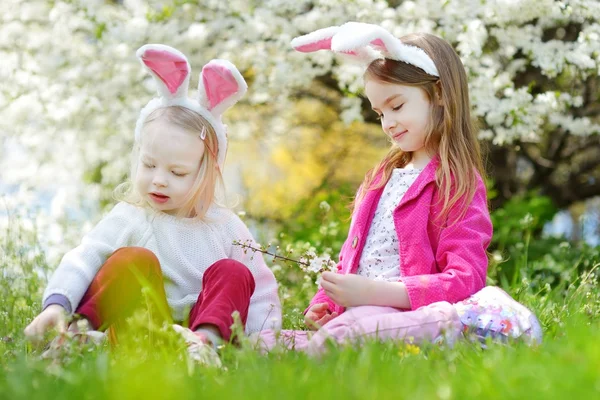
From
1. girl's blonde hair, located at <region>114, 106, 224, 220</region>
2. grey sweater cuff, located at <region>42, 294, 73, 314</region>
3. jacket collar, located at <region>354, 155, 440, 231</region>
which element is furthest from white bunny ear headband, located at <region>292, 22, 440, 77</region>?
grey sweater cuff, located at <region>42, 294, 73, 314</region>

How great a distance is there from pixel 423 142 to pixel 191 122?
2.69 ft

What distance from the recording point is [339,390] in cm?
161

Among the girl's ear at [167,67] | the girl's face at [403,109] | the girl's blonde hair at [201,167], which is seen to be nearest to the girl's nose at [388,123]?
the girl's face at [403,109]

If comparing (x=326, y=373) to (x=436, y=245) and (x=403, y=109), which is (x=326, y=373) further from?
(x=403, y=109)

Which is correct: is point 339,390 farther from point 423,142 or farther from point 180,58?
point 180,58

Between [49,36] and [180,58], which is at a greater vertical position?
[180,58]

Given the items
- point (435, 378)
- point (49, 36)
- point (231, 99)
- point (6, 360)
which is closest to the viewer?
point (435, 378)

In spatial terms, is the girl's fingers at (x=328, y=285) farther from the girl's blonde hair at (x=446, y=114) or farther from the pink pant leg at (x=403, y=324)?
the girl's blonde hair at (x=446, y=114)

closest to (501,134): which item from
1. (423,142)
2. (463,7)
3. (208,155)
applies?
(463,7)

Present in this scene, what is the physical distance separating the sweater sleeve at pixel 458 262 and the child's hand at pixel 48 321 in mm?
1057

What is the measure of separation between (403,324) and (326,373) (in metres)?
0.71

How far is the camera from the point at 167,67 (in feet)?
9.75

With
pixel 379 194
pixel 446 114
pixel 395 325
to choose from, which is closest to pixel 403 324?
pixel 395 325

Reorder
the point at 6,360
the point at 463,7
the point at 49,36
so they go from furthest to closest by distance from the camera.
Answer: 1. the point at 49,36
2. the point at 463,7
3. the point at 6,360
